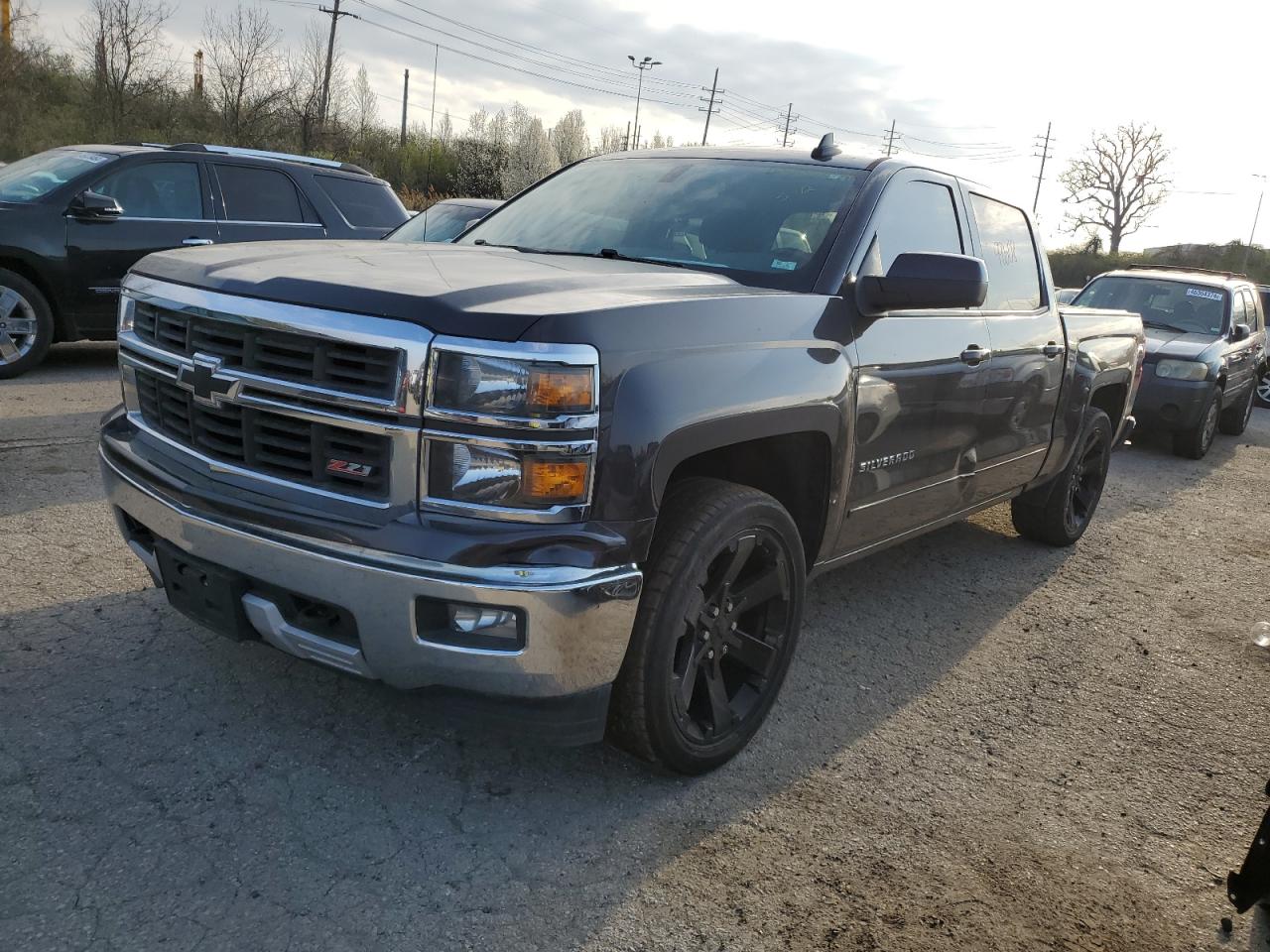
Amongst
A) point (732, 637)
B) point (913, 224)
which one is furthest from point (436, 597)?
point (913, 224)

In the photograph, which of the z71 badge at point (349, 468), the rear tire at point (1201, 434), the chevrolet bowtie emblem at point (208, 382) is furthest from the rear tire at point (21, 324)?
the rear tire at point (1201, 434)

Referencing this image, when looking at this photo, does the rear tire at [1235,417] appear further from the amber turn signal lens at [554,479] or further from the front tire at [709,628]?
the amber turn signal lens at [554,479]

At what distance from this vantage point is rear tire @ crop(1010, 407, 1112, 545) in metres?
5.51

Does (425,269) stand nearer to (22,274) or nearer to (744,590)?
(744,590)

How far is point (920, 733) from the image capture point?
340 centimetres

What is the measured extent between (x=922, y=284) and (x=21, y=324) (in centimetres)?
698

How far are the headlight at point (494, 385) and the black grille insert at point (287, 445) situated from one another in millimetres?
201

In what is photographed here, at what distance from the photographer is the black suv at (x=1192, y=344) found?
31.0 feet

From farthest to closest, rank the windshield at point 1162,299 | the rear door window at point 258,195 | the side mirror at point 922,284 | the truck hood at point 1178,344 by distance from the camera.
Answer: the windshield at point 1162,299 → the truck hood at point 1178,344 → the rear door window at point 258,195 → the side mirror at point 922,284

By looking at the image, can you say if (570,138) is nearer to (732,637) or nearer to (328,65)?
(328,65)

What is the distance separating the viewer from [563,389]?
2270 millimetres

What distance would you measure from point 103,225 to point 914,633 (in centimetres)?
673

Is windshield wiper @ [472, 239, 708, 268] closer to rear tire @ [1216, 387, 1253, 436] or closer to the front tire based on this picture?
the front tire

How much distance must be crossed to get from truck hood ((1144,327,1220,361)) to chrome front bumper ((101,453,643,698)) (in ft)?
29.3
